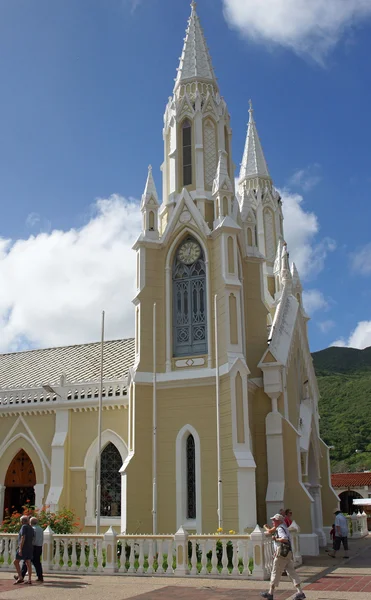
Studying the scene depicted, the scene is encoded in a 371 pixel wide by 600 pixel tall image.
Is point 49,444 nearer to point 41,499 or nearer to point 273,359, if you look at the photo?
point 41,499

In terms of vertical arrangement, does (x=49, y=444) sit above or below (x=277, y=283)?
below

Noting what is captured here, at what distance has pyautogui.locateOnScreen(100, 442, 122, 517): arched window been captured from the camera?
22938mm

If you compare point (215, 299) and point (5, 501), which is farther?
point (5, 501)

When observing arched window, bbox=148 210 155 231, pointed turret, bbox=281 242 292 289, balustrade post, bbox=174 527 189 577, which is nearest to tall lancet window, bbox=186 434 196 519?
balustrade post, bbox=174 527 189 577

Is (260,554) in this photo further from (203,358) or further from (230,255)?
(230,255)

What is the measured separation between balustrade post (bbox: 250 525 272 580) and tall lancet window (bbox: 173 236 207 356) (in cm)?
814

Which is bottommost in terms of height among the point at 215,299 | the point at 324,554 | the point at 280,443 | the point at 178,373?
the point at 324,554

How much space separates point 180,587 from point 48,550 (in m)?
4.47

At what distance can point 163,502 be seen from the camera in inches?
800

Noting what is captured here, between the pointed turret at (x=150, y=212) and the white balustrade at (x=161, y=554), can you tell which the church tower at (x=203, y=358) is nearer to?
the pointed turret at (x=150, y=212)

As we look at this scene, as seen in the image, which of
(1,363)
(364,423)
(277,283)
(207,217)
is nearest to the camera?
(207,217)

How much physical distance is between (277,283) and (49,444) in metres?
15.6

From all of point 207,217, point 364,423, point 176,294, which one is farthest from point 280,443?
point 364,423

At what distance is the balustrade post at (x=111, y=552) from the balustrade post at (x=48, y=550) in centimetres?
156
